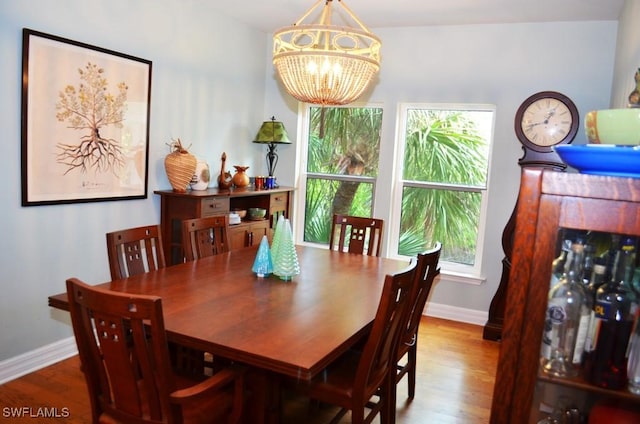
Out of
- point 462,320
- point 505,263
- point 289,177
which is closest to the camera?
point 505,263

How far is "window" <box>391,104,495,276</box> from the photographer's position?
4387 mm

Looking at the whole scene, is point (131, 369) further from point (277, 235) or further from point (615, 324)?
point (615, 324)

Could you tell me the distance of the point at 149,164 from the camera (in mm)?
3705

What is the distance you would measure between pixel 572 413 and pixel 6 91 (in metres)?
3.02

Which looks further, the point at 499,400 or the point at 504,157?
the point at 504,157

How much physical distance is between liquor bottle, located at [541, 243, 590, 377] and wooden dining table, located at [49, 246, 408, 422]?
75cm

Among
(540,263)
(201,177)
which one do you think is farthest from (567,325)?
(201,177)

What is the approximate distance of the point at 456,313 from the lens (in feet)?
14.6

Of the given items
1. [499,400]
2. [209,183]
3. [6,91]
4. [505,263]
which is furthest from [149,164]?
[499,400]

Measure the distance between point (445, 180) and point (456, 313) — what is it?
48.2 inches

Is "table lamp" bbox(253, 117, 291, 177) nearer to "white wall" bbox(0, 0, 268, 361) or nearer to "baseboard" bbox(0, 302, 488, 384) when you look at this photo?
"white wall" bbox(0, 0, 268, 361)

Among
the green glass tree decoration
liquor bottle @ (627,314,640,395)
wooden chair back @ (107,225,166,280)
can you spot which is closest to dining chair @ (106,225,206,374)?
wooden chair back @ (107,225,166,280)

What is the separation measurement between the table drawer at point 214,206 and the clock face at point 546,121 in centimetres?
239

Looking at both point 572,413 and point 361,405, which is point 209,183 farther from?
point 572,413
